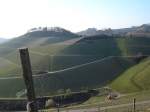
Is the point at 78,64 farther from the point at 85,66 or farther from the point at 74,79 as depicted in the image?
the point at 74,79

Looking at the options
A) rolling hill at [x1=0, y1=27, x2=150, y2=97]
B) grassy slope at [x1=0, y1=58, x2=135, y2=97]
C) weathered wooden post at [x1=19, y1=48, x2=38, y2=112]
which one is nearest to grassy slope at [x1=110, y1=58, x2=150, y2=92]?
rolling hill at [x1=0, y1=27, x2=150, y2=97]

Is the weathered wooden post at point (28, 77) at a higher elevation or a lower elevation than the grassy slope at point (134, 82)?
higher

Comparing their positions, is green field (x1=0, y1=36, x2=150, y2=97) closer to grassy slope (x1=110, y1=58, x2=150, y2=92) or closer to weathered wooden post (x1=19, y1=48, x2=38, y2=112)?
grassy slope (x1=110, y1=58, x2=150, y2=92)

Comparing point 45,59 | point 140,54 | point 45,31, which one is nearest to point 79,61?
point 45,59

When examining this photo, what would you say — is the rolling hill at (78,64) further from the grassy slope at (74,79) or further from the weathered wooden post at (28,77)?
the weathered wooden post at (28,77)

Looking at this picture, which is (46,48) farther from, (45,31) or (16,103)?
(45,31)

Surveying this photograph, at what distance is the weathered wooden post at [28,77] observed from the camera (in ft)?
20.1

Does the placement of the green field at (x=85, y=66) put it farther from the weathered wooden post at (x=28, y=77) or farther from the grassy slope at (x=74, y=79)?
the weathered wooden post at (x=28, y=77)

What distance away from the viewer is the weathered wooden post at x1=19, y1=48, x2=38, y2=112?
6133 millimetres

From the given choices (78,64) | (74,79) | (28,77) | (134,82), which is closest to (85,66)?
(78,64)

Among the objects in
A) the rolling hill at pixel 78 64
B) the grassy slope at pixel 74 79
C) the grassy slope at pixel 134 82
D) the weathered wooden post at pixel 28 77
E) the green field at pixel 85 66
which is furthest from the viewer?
the rolling hill at pixel 78 64

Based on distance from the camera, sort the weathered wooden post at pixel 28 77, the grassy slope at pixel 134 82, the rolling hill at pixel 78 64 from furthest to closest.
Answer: the rolling hill at pixel 78 64, the grassy slope at pixel 134 82, the weathered wooden post at pixel 28 77

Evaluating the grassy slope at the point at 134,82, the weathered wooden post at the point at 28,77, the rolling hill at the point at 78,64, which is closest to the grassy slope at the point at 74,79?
the rolling hill at the point at 78,64

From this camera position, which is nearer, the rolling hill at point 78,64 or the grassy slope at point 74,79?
the grassy slope at point 74,79
